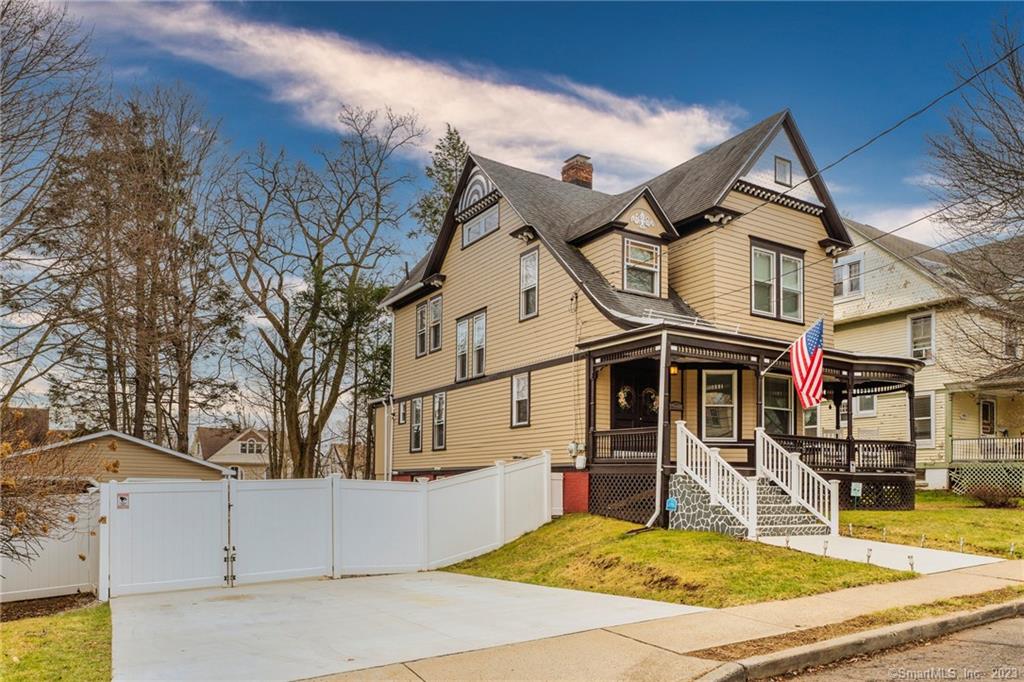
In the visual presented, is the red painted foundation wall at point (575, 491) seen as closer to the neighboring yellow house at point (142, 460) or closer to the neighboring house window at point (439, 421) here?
the neighboring house window at point (439, 421)

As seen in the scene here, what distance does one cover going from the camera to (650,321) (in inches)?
635

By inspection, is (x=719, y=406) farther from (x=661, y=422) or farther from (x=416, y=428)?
(x=416, y=428)

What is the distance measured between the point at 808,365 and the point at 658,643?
8806 millimetres

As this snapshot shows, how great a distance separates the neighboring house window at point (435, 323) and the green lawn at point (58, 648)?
1544 cm

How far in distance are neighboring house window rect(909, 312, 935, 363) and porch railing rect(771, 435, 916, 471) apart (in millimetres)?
10727

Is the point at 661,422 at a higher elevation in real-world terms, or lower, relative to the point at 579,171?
lower

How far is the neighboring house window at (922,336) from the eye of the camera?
27.8 m

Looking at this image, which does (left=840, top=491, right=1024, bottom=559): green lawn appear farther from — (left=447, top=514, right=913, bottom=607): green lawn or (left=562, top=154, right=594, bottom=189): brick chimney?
(left=562, top=154, right=594, bottom=189): brick chimney

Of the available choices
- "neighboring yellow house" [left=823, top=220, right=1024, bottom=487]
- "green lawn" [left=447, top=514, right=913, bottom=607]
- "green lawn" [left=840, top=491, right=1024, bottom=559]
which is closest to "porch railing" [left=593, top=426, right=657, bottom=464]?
"green lawn" [left=447, top=514, right=913, bottom=607]

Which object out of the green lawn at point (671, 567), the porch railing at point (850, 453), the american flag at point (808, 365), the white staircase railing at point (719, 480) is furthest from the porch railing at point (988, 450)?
the green lawn at point (671, 567)

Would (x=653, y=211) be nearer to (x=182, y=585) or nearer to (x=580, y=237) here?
(x=580, y=237)

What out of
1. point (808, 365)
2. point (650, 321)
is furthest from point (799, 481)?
point (650, 321)

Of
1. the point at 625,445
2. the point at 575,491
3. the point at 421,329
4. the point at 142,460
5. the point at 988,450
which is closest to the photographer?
the point at 625,445

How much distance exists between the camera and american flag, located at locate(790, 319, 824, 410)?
14414 millimetres
